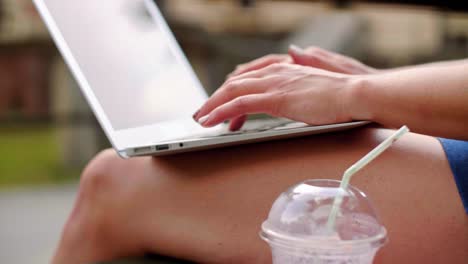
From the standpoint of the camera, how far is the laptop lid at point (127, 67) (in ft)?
3.99

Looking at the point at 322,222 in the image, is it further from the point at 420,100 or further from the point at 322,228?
the point at 420,100

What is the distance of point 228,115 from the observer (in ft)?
3.58

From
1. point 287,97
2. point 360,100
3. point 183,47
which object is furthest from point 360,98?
point 183,47

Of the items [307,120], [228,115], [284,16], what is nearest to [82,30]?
[228,115]

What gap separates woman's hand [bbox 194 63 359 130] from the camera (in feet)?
3.39

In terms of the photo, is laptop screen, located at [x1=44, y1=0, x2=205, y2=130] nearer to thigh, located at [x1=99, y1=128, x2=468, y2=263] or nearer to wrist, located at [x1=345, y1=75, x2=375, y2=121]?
thigh, located at [x1=99, y1=128, x2=468, y2=263]

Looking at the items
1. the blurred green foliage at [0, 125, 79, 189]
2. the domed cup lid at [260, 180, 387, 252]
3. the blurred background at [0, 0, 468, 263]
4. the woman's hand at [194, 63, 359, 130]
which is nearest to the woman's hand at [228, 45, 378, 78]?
the woman's hand at [194, 63, 359, 130]

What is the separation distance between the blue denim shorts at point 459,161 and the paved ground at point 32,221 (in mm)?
2123

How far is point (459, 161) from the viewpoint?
39.1 inches

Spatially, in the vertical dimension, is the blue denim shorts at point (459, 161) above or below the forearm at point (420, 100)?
below

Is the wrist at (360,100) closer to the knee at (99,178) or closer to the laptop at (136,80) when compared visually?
the laptop at (136,80)

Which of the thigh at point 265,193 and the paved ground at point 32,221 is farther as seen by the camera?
the paved ground at point 32,221

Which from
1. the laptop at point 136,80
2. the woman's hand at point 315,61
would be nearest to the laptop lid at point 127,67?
the laptop at point 136,80

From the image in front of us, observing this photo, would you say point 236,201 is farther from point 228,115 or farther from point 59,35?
point 59,35
